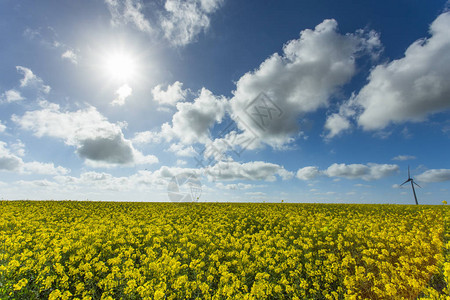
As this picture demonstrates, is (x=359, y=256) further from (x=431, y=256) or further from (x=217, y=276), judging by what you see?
(x=217, y=276)

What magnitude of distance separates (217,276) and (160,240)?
3.29 metres

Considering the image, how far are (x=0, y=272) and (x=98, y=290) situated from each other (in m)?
2.62

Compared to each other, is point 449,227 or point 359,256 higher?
point 449,227

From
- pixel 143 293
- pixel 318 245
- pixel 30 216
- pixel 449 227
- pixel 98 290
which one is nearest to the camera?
pixel 143 293

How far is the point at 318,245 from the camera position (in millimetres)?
10250

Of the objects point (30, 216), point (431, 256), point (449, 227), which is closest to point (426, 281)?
point (431, 256)

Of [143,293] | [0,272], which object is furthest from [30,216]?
[143,293]

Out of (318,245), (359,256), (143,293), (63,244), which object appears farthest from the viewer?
(318,245)

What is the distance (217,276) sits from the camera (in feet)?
23.9

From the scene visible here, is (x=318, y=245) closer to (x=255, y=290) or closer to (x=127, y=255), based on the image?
(x=255, y=290)

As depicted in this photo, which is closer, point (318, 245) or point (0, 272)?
point (0, 272)

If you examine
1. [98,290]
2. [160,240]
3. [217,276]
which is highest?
[160,240]

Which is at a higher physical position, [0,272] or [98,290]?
[0,272]

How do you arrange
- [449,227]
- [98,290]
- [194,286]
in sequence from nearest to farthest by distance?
1. [194,286]
2. [98,290]
3. [449,227]
